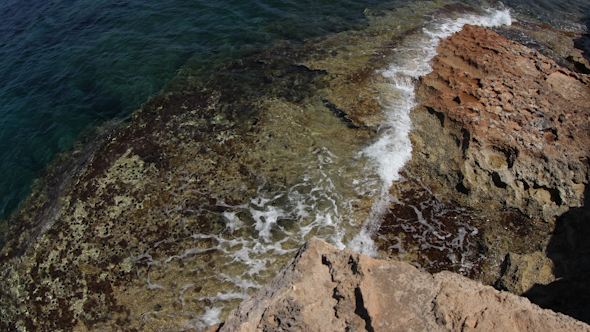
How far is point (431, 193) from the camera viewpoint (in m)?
9.48

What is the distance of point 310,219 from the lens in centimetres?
916

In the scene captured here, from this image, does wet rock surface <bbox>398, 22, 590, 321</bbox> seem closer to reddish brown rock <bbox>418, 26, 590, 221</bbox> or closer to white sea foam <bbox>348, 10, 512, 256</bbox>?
reddish brown rock <bbox>418, 26, 590, 221</bbox>

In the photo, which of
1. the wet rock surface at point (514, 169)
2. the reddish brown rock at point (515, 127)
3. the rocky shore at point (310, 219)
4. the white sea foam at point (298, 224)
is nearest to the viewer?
the rocky shore at point (310, 219)

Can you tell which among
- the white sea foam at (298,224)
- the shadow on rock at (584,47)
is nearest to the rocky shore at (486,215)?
the white sea foam at (298,224)

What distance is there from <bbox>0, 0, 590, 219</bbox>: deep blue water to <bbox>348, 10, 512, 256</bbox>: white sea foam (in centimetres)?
373

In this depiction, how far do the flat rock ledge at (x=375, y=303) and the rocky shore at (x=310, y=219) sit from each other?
0.02 meters

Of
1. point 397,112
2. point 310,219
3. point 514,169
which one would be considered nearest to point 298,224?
point 310,219

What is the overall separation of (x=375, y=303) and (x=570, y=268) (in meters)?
5.51

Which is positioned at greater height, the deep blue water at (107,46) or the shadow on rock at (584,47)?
the shadow on rock at (584,47)

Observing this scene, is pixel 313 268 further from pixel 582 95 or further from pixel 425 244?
pixel 582 95

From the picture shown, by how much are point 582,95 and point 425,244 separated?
7.61 meters

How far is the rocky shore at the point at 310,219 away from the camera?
5348 mm

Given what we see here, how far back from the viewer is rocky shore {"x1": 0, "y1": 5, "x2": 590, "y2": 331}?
211 inches

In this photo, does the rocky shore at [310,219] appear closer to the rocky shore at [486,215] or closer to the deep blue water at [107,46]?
the rocky shore at [486,215]
